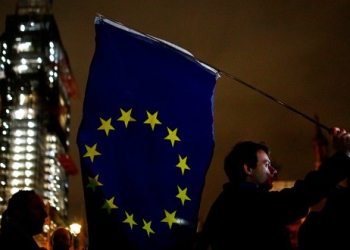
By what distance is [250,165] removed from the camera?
4.62m

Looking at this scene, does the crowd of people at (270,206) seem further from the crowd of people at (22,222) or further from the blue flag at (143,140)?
the crowd of people at (22,222)

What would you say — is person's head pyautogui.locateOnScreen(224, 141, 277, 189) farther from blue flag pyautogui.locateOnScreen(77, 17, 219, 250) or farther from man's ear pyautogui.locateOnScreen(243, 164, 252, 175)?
blue flag pyautogui.locateOnScreen(77, 17, 219, 250)

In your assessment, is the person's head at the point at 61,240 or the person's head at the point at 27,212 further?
the person's head at the point at 61,240

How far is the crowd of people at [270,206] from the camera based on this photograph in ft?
13.3

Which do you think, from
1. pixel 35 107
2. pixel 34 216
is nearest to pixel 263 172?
pixel 34 216

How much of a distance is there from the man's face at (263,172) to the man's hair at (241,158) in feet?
0.11

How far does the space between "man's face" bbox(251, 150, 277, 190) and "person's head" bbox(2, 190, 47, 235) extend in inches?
77.7

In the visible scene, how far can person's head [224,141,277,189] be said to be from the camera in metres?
4.59

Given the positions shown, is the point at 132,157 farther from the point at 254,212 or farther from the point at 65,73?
the point at 65,73

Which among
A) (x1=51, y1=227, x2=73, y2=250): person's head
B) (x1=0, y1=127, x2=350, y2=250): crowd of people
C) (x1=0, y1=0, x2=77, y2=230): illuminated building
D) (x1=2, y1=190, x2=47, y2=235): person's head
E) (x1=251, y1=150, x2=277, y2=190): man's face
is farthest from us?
(x1=0, y1=0, x2=77, y2=230): illuminated building

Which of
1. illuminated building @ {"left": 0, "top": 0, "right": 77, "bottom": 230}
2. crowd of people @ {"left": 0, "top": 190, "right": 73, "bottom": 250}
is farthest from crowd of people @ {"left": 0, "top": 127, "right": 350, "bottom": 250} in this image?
illuminated building @ {"left": 0, "top": 0, "right": 77, "bottom": 230}

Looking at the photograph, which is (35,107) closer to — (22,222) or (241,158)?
(22,222)

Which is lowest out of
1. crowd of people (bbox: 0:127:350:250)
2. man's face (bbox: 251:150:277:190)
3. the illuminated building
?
crowd of people (bbox: 0:127:350:250)

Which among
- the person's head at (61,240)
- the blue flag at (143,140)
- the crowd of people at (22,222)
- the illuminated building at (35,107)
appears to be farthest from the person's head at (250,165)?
the illuminated building at (35,107)
